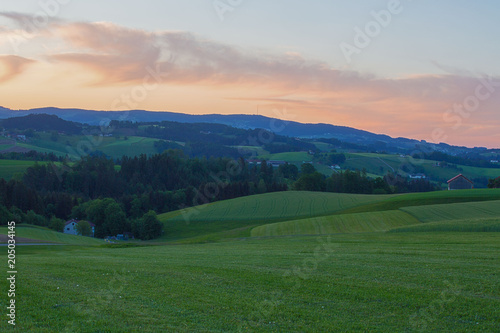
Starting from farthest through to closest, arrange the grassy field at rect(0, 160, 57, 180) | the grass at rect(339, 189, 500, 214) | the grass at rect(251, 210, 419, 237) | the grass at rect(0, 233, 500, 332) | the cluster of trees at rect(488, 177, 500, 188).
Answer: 1. the grassy field at rect(0, 160, 57, 180)
2. the cluster of trees at rect(488, 177, 500, 188)
3. the grass at rect(339, 189, 500, 214)
4. the grass at rect(251, 210, 419, 237)
5. the grass at rect(0, 233, 500, 332)

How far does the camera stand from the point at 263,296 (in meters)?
15.5

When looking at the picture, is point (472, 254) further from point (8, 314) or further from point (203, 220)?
point (203, 220)

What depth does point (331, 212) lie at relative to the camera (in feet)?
255

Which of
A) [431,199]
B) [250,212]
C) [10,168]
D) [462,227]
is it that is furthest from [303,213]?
[10,168]

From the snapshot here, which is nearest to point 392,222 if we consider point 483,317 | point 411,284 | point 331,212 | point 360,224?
point 360,224

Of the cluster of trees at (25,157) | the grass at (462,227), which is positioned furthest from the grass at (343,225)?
the cluster of trees at (25,157)

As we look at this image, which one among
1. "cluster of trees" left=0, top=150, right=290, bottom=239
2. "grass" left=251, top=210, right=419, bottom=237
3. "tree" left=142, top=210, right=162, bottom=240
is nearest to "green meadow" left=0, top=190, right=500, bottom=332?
"grass" left=251, top=210, right=419, bottom=237

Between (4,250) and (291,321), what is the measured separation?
31486 mm

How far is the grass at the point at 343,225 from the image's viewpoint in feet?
162

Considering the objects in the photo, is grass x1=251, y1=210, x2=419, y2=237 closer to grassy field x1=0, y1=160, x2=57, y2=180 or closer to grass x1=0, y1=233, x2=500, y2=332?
grass x1=0, y1=233, x2=500, y2=332

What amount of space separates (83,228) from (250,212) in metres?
32.8

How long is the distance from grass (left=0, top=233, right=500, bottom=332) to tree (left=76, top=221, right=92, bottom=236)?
217 ft

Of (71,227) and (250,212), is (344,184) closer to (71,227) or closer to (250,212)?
(250,212)

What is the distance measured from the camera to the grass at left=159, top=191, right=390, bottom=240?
77.6 metres
